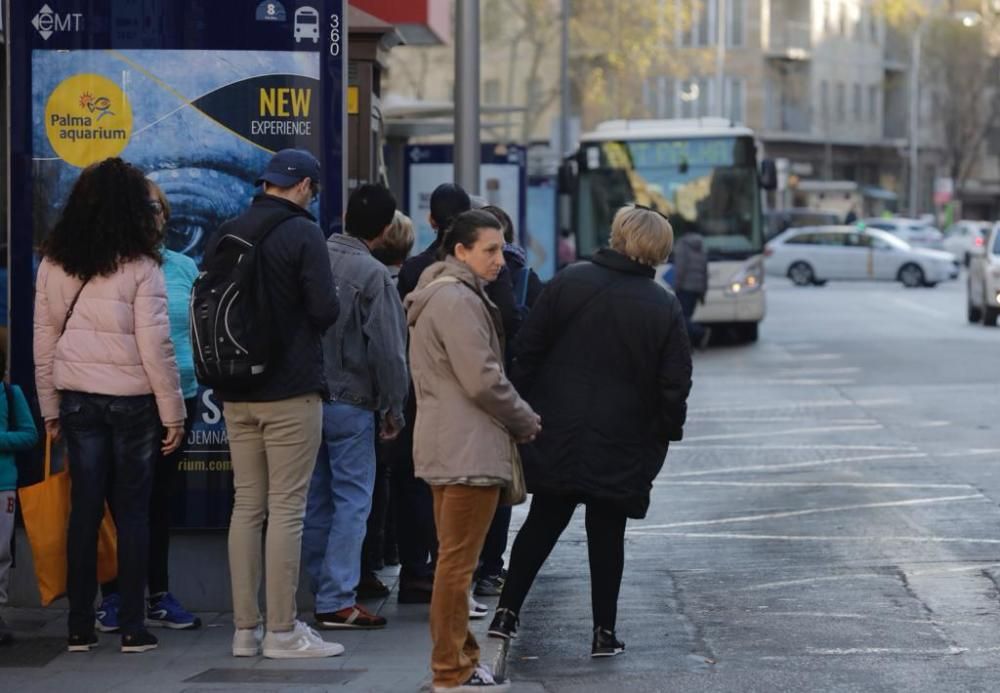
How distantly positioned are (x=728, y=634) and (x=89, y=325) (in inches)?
109

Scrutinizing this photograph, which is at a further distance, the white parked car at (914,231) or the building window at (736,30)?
the building window at (736,30)

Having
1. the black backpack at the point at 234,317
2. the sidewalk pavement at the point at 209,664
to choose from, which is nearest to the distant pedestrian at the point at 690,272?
the sidewalk pavement at the point at 209,664

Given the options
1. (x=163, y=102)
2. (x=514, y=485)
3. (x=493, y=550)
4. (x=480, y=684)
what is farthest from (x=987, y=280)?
(x=480, y=684)

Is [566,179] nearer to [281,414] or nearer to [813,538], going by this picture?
[813,538]

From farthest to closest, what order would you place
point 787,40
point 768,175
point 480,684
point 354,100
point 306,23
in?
point 787,40, point 768,175, point 354,100, point 306,23, point 480,684

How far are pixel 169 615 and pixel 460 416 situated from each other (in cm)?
219

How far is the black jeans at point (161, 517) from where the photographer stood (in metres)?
8.18

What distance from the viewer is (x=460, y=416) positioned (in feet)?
22.5

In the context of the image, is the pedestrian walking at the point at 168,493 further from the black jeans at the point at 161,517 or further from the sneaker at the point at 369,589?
the sneaker at the point at 369,589

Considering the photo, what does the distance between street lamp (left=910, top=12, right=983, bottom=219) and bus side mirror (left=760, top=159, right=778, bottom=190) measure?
58988 millimetres

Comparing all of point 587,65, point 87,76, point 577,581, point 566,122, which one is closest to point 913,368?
point 577,581

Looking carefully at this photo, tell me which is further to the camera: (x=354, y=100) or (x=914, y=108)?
(x=914, y=108)

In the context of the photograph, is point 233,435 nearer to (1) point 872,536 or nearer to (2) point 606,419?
(2) point 606,419

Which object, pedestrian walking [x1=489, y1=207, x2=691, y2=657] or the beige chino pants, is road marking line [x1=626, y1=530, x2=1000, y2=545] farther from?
the beige chino pants
